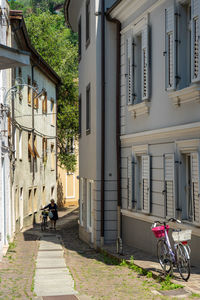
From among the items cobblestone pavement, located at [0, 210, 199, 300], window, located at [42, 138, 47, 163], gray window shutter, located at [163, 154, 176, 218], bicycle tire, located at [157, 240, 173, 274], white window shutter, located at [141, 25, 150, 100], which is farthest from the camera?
window, located at [42, 138, 47, 163]

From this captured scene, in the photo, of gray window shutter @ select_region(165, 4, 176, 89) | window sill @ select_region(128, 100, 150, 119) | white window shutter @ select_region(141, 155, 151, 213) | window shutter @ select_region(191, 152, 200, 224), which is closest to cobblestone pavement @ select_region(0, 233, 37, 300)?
white window shutter @ select_region(141, 155, 151, 213)

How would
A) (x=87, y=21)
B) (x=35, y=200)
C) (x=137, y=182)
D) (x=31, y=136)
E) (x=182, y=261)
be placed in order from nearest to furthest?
(x=182, y=261), (x=137, y=182), (x=87, y=21), (x=31, y=136), (x=35, y=200)

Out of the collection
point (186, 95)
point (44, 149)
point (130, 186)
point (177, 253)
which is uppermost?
point (186, 95)

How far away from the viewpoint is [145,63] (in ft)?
47.1

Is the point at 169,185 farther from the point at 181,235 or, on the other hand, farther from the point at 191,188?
the point at 181,235

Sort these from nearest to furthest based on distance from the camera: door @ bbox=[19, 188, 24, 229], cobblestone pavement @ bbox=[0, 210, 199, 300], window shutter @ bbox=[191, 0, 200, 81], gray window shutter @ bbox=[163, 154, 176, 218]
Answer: cobblestone pavement @ bbox=[0, 210, 199, 300]
window shutter @ bbox=[191, 0, 200, 81]
gray window shutter @ bbox=[163, 154, 176, 218]
door @ bbox=[19, 188, 24, 229]

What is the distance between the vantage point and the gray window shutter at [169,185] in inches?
488

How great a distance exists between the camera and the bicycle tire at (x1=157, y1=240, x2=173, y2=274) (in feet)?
34.2

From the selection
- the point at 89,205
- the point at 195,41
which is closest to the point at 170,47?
the point at 195,41

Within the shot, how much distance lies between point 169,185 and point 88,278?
278 cm

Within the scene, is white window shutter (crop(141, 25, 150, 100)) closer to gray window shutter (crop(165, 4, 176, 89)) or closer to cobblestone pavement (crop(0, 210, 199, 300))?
gray window shutter (crop(165, 4, 176, 89))

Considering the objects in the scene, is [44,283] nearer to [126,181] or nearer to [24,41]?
[126,181]

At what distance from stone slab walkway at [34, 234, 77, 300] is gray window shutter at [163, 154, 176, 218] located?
8.73 feet

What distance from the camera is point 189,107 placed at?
11.5 metres
